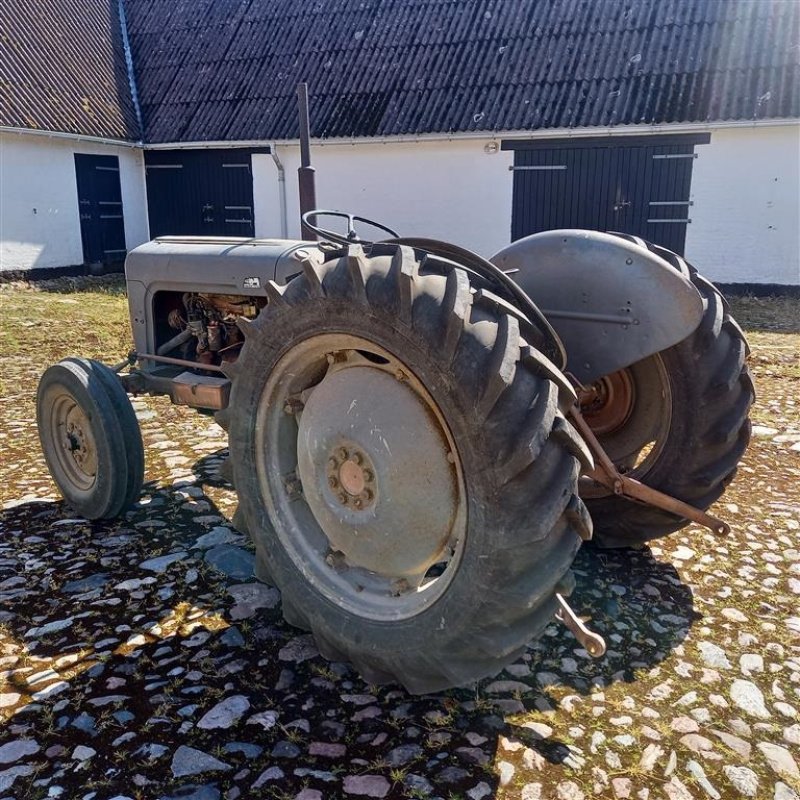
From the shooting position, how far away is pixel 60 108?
14883 millimetres

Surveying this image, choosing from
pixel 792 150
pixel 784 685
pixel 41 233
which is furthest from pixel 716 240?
pixel 41 233

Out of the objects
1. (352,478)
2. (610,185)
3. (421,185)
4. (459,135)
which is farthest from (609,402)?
(421,185)

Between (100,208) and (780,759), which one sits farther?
(100,208)

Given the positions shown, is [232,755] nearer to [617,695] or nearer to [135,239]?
[617,695]

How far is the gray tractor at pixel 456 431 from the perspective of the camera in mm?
1978

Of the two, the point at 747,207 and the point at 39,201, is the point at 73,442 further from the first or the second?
the point at 39,201

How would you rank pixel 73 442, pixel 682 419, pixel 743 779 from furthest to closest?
pixel 73 442
pixel 682 419
pixel 743 779

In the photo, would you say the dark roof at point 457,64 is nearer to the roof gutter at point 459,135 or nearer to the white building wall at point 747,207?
the roof gutter at point 459,135

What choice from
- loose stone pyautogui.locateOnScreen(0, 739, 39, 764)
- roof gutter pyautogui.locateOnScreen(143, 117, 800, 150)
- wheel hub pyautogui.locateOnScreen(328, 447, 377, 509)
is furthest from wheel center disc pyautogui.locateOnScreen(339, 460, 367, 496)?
roof gutter pyautogui.locateOnScreen(143, 117, 800, 150)

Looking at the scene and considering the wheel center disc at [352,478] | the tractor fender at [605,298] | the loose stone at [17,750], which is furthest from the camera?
the tractor fender at [605,298]

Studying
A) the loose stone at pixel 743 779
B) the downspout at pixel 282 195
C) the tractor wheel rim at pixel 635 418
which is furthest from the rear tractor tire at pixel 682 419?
the downspout at pixel 282 195

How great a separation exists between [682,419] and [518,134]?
11.2m

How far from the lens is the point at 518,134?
13.2m

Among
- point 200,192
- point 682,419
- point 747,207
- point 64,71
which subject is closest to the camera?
point 682,419
